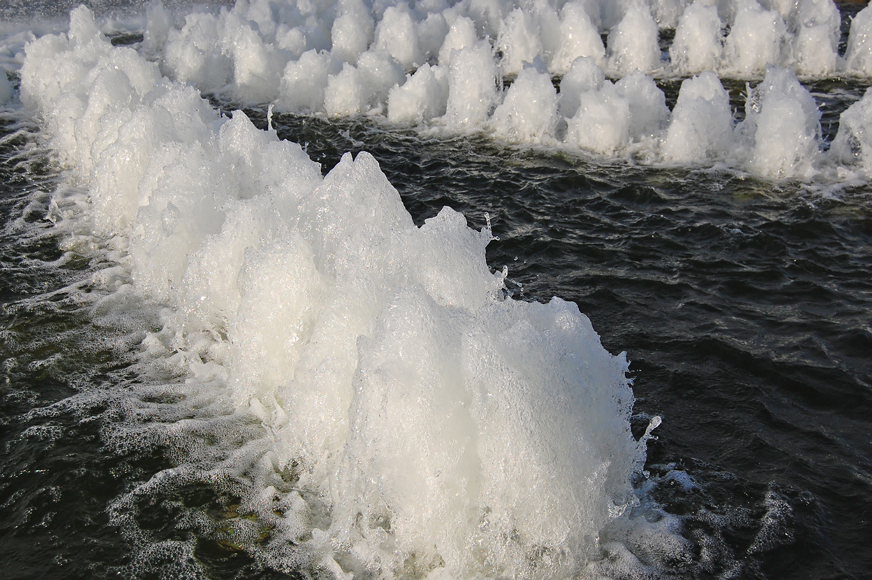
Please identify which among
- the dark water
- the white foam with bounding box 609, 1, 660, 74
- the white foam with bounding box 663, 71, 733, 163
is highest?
the white foam with bounding box 609, 1, 660, 74

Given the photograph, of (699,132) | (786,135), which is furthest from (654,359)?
(699,132)

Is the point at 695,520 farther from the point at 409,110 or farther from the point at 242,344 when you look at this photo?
the point at 409,110

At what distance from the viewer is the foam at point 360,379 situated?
11.8ft

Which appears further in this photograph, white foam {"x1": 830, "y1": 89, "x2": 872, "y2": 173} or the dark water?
white foam {"x1": 830, "y1": 89, "x2": 872, "y2": 173}

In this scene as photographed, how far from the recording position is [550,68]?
13.2 meters

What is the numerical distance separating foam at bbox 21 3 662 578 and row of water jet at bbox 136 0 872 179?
15.0ft

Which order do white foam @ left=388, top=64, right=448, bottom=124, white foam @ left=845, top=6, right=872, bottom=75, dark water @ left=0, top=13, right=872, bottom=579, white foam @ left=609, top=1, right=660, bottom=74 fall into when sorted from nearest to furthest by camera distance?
dark water @ left=0, top=13, right=872, bottom=579 → white foam @ left=388, top=64, right=448, bottom=124 → white foam @ left=845, top=6, right=872, bottom=75 → white foam @ left=609, top=1, right=660, bottom=74

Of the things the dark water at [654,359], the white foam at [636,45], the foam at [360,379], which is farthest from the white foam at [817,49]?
the foam at [360,379]

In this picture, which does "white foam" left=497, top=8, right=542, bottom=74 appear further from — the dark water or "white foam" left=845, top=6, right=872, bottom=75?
"white foam" left=845, top=6, right=872, bottom=75

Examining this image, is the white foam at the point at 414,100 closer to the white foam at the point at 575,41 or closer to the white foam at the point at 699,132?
the white foam at the point at 575,41

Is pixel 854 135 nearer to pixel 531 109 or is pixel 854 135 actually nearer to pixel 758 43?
pixel 531 109

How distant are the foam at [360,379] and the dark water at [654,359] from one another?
24 centimetres

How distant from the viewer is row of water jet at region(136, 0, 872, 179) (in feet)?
29.5

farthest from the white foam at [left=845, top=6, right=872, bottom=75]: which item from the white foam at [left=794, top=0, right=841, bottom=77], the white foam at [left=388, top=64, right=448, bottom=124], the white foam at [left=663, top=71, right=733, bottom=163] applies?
the white foam at [left=388, top=64, right=448, bottom=124]
